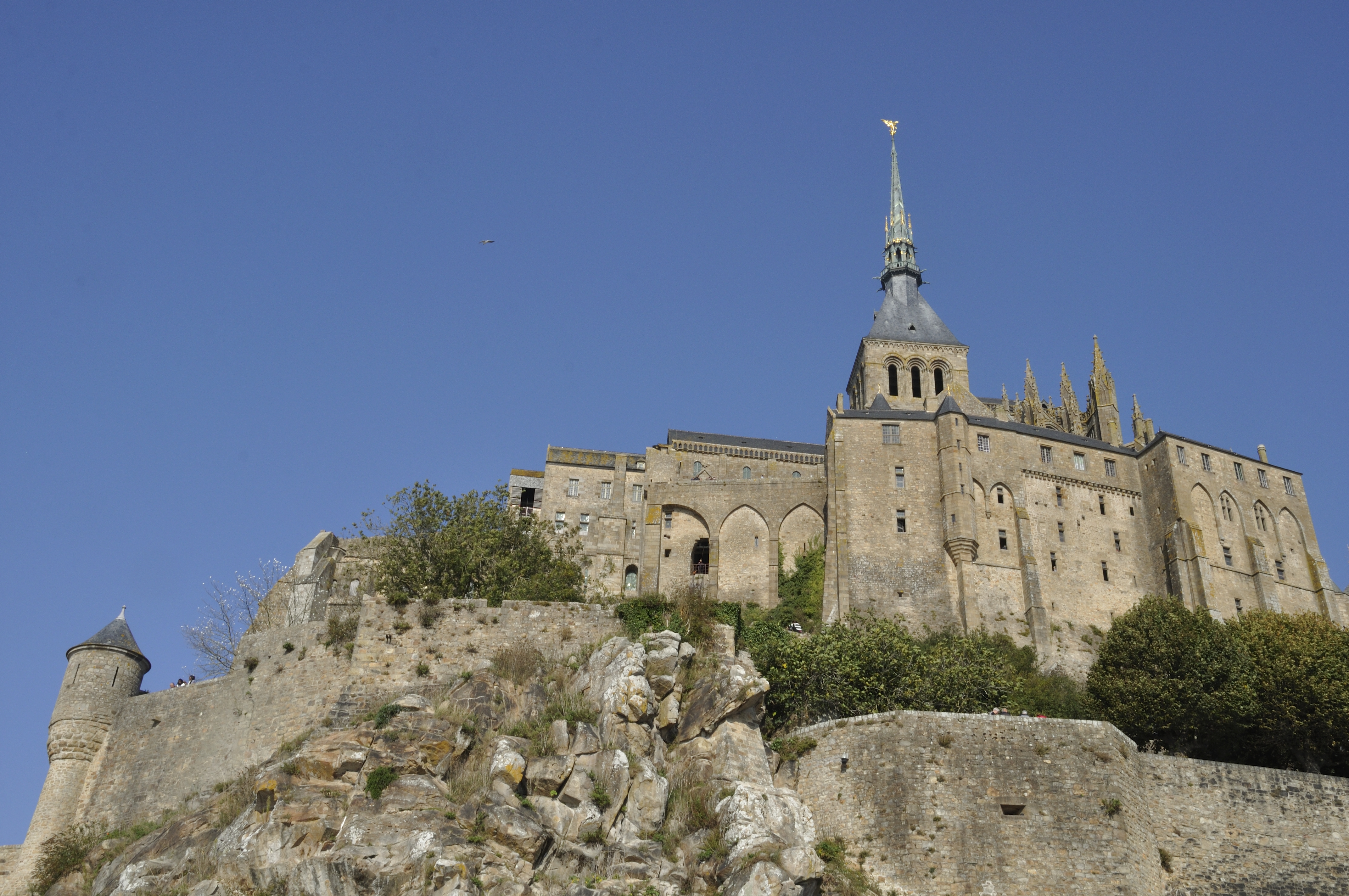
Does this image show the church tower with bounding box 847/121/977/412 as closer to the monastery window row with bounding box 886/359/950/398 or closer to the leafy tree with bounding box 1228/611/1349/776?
the monastery window row with bounding box 886/359/950/398

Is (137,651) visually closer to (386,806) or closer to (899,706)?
(386,806)

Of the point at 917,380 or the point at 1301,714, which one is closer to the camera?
the point at 1301,714

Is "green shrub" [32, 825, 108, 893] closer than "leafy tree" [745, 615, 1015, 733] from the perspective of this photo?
Yes

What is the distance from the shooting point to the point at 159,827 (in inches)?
1537

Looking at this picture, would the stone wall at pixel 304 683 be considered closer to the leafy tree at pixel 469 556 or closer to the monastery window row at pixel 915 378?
the leafy tree at pixel 469 556

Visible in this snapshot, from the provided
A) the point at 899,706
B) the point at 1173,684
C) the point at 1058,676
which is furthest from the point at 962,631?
the point at 899,706

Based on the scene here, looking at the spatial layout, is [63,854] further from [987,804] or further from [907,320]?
[907,320]

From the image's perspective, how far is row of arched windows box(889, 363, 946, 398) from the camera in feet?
283

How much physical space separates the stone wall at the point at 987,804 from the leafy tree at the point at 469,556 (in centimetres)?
1317

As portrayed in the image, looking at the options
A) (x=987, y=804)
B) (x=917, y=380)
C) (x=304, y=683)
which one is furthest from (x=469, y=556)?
(x=917, y=380)

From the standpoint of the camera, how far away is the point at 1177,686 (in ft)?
144

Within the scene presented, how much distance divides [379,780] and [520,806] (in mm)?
3771

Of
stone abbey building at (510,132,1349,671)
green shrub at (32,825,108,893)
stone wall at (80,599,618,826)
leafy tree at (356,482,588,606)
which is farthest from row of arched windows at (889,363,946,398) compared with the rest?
green shrub at (32,825,108,893)

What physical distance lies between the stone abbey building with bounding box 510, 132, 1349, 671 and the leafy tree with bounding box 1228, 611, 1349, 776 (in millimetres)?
16556
